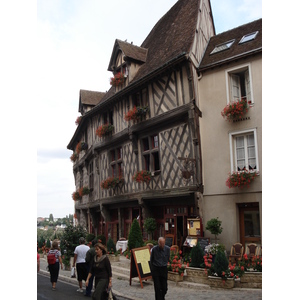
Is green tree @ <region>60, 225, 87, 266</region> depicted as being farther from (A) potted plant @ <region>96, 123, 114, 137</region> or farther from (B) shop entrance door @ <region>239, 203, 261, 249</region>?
(B) shop entrance door @ <region>239, 203, 261, 249</region>

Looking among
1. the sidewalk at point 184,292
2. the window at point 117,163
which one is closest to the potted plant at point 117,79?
the window at point 117,163

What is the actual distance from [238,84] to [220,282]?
6073mm

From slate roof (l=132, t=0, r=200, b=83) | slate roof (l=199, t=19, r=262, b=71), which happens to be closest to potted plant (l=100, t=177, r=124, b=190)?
A: slate roof (l=132, t=0, r=200, b=83)

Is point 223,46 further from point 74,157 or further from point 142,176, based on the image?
point 74,157

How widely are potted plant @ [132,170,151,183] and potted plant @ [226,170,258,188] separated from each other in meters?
3.45

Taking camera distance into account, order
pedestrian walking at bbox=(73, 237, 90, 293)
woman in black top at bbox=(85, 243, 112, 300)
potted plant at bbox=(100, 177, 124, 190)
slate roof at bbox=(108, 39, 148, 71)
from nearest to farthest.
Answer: woman in black top at bbox=(85, 243, 112, 300) < pedestrian walking at bbox=(73, 237, 90, 293) < potted plant at bbox=(100, 177, 124, 190) < slate roof at bbox=(108, 39, 148, 71)

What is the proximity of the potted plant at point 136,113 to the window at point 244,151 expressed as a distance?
3733 millimetres

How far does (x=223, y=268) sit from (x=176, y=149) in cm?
494

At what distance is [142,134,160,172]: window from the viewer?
43.8ft

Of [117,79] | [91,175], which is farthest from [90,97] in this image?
[117,79]

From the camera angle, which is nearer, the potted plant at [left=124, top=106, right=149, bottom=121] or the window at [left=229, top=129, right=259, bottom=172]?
the window at [left=229, top=129, right=259, bottom=172]

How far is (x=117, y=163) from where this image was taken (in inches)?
626

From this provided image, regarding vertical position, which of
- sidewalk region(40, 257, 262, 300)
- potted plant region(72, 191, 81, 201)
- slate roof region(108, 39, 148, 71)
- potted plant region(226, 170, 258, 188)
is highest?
slate roof region(108, 39, 148, 71)
